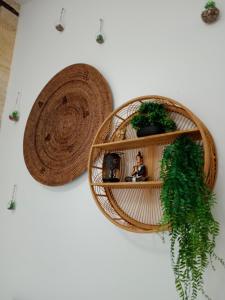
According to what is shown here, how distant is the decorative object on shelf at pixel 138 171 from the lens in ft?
4.36

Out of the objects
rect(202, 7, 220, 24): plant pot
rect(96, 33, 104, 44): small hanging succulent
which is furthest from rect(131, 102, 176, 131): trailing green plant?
rect(96, 33, 104, 44): small hanging succulent

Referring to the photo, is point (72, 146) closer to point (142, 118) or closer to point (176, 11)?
point (142, 118)

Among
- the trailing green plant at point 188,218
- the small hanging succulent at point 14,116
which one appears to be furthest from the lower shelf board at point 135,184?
the small hanging succulent at point 14,116

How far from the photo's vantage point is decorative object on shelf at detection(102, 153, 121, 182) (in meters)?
1.41

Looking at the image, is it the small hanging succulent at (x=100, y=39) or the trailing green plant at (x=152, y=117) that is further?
the small hanging succulent at (x=100, y=39)

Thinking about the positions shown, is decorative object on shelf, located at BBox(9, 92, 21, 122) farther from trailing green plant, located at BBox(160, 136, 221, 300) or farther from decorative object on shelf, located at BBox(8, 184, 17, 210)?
trailing green plant, located at BBox(160, 136, 221, 300)

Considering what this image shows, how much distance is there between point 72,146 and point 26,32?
135 cm

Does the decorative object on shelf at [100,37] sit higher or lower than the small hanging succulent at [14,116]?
higher

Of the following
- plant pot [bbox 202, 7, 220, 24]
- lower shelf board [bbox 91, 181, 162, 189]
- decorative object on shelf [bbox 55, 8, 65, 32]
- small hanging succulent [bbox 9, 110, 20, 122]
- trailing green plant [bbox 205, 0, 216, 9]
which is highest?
decorative object on shelf [bbox 55, 8, 65, 32]

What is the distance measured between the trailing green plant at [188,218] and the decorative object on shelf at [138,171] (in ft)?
0.78

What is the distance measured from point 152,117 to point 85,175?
1.93ft

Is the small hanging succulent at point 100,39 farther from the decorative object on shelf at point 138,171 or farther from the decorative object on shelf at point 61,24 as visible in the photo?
the decorative object on shelf at point 138,171

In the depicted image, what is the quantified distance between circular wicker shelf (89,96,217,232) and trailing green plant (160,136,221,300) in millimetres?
95

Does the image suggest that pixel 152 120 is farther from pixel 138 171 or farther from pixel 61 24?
pixel 61 24
